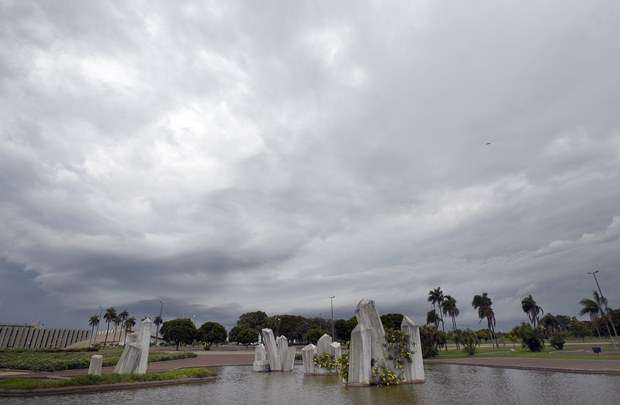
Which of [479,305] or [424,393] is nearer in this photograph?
[424,393]

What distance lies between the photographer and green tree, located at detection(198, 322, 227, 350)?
104m

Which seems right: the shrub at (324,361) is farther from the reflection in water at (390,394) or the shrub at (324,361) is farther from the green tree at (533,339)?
the green tree at (533,339)

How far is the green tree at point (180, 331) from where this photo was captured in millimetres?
98938

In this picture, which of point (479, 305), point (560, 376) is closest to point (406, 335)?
point (560, 376)

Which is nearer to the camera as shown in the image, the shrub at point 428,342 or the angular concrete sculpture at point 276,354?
the angular concrete sculpture at point 276,354

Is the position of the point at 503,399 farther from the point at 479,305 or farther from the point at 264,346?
the point at 479,305

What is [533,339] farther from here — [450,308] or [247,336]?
[247,336]

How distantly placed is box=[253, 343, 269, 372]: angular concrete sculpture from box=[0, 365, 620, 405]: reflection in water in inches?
508

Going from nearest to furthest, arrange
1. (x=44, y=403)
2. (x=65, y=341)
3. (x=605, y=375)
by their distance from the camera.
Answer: (x=44, y=403)
(x=605, y=375)
(x=65, y=341)

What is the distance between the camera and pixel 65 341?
404 feet

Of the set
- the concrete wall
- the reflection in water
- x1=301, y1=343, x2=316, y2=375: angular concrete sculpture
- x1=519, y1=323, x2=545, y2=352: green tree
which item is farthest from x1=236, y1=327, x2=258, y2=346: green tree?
the reflection in water

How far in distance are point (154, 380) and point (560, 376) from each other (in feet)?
82.9

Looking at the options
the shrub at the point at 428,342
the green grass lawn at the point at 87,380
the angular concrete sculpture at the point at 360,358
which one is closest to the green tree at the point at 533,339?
the shrub at the point at 428,342

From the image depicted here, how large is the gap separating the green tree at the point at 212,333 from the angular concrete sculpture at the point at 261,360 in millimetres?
72170
